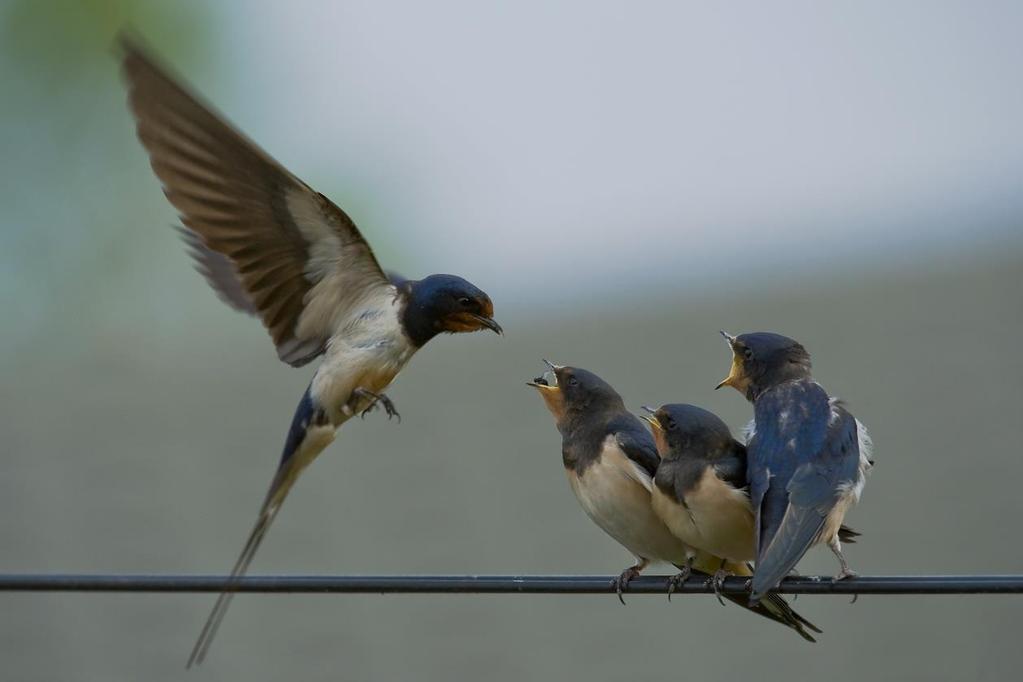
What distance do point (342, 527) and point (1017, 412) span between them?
3.37m

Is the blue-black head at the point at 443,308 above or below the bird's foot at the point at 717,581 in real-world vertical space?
above

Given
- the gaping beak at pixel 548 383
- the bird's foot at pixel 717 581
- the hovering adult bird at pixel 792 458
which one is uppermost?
the hovering adult bird at pixel 792 458

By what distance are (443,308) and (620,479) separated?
668 millimetres

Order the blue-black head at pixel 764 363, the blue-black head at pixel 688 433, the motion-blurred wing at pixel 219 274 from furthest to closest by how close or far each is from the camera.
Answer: the motion-blurred wing at pixel 219 274, the blue-black head at pixel 764 363, the blue-black head at pixel 688 433

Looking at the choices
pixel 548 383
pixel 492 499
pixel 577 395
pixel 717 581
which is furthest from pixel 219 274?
pixel 492 499

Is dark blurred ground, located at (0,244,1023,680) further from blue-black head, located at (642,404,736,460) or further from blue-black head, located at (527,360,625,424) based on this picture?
blue-black head, located at (642,404,736,460)

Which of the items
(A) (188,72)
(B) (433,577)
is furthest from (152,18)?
(B) (433,577)

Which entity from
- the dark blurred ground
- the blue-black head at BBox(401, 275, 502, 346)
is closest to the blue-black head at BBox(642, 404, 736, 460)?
the blue-black head at BBox(401, 275, 502, 346)

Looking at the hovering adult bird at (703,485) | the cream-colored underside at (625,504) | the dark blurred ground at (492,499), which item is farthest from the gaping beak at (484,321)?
the dark blurred ground at (492,499)

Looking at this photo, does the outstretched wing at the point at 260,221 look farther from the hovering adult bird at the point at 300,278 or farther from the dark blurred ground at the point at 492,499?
the dark blurred ground at the point at 492,499

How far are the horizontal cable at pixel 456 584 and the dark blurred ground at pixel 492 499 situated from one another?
3.72m

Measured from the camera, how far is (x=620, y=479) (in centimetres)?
429

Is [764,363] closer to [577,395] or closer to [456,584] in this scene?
[577,395]

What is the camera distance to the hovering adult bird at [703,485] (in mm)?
3979
